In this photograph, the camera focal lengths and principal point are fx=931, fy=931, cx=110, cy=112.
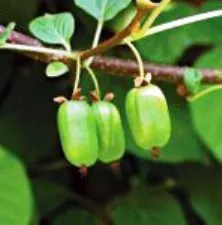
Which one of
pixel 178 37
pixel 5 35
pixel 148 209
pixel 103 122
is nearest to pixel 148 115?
pixel 103 122

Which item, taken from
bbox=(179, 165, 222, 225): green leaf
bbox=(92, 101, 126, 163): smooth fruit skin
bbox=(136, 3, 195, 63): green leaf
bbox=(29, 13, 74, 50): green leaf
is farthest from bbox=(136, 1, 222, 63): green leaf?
bbox=(92, 101, 126, 163): smooth fruit skin

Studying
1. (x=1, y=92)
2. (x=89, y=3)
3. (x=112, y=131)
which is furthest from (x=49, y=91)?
(x=112, y=131)

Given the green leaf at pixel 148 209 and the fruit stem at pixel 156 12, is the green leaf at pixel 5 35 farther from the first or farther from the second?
the green leaf at pixel 148 209

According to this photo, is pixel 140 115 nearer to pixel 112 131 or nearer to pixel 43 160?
pixel 112 131

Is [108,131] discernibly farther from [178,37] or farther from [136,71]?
[178,37]

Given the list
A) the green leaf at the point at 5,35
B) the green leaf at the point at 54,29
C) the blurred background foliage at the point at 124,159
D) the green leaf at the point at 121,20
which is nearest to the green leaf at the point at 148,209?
the blurred background foliage at the point at 124,159

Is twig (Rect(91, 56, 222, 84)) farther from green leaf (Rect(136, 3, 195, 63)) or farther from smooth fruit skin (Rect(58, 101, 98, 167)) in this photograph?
green leaf (Rect(136, 3, 195, 63))
